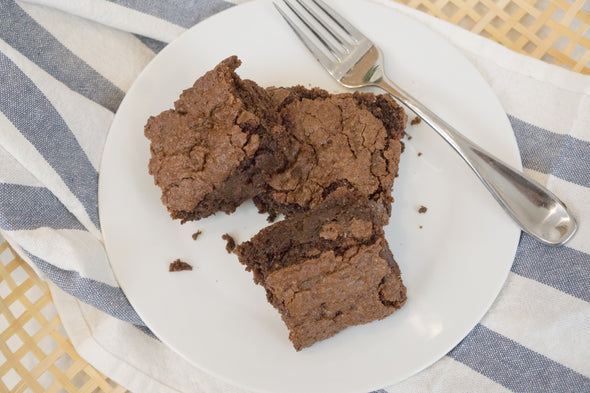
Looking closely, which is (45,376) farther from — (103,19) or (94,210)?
(103,19)

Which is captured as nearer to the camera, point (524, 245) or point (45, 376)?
point (524, 245)

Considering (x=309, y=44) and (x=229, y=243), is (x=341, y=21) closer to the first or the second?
(x=309, y=44)

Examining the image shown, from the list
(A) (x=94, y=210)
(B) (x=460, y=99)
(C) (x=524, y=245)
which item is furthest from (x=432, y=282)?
(A) (x=94, y=210)

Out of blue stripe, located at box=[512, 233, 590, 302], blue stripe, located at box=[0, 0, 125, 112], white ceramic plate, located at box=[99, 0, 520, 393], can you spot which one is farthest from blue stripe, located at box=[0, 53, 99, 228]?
blue stripe, located at box=[512, 233, 590, 302]

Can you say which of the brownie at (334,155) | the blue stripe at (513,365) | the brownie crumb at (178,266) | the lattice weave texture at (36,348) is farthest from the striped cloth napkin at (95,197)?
the brownie at (334,155)

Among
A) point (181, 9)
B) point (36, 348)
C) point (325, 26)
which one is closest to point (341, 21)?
point (325, 26)

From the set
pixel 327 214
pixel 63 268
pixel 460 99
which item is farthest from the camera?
pixel 460 99
